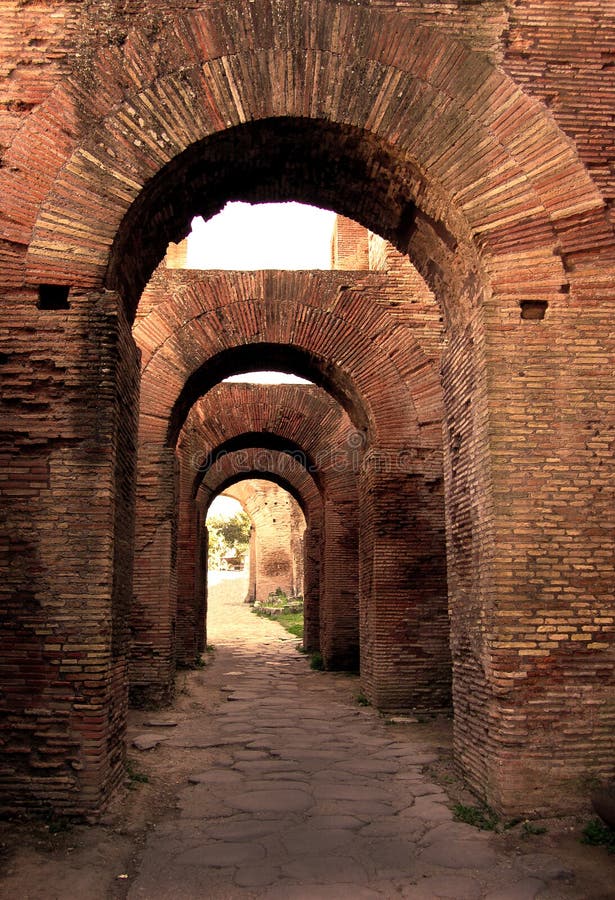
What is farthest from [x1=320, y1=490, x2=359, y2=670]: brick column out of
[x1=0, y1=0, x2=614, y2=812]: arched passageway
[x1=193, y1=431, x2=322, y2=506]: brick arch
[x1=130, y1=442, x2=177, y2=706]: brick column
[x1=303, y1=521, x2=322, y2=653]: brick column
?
[x1=0, y1=0, x2=614, y2=812]: arched passageway

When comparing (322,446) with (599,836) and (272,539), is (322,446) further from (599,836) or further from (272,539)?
(272,539)

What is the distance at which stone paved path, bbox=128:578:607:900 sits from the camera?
12.9 ft

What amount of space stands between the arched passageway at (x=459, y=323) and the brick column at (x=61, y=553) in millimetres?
14

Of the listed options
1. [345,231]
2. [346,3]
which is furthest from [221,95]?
[345,231]

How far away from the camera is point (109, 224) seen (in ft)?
17.6

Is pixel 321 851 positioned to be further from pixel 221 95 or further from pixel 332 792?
pixel 221 95

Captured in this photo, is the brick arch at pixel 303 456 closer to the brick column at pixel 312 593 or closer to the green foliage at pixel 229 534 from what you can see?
the brick column at pixel 312 593

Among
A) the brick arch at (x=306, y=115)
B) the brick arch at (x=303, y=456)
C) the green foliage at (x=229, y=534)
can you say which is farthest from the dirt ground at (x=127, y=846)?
the green foliage at (x=229, y=534)

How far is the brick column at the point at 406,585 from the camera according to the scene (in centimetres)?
942

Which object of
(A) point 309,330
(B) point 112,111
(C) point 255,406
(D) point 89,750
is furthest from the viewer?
(C) point 255,406

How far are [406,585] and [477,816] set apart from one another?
466 cm

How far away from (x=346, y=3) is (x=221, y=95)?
1.17 m

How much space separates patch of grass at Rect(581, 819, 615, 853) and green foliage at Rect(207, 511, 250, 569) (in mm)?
38200

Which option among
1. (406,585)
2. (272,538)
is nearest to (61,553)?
(406,585)
